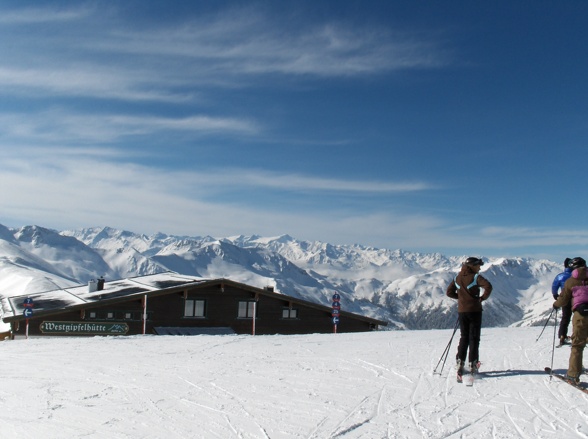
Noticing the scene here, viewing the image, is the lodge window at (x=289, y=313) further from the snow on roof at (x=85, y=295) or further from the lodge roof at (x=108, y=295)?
the snow on roof at (x=85, y=295)

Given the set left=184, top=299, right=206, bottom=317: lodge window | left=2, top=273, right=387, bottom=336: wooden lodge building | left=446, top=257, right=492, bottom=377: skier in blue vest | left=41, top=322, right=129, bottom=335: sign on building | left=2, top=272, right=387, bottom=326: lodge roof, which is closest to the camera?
left=446, top=257, right=492, bottom=377: skier in blue vest

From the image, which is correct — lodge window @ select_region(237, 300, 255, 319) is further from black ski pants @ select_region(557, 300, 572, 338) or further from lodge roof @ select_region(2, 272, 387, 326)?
black ski pants @ select_region(557, 300, 572, 338)

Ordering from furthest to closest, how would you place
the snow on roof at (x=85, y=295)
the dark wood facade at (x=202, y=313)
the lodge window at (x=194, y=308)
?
1. the lodge window at (x=194, y=308)
2. the snow on roof at (x=85, y=295)
3. the dark wood facade at (x=202, y=313)

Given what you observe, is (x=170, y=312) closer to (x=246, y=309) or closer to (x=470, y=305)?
(x=246, y=309)

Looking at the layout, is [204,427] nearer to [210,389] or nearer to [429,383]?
[210,389]

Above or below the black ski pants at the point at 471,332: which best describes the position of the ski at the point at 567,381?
below

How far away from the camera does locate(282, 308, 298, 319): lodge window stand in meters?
34.1

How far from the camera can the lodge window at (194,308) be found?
31.2 m

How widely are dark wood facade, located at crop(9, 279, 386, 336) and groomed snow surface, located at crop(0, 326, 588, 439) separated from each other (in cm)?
1605

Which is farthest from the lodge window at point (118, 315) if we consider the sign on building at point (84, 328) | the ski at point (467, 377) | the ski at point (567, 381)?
the ski at point (567, 381)

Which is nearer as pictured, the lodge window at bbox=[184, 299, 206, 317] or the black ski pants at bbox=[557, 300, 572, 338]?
the black ski pants at bbox=[557, 300, 572, 338]

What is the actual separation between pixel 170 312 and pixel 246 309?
4878 mm

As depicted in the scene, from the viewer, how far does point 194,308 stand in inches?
1241

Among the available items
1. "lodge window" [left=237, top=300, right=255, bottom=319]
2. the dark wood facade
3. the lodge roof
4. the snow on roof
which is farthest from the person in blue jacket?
"lodge window" [left=237, top=300, right=255, bottom=319]
